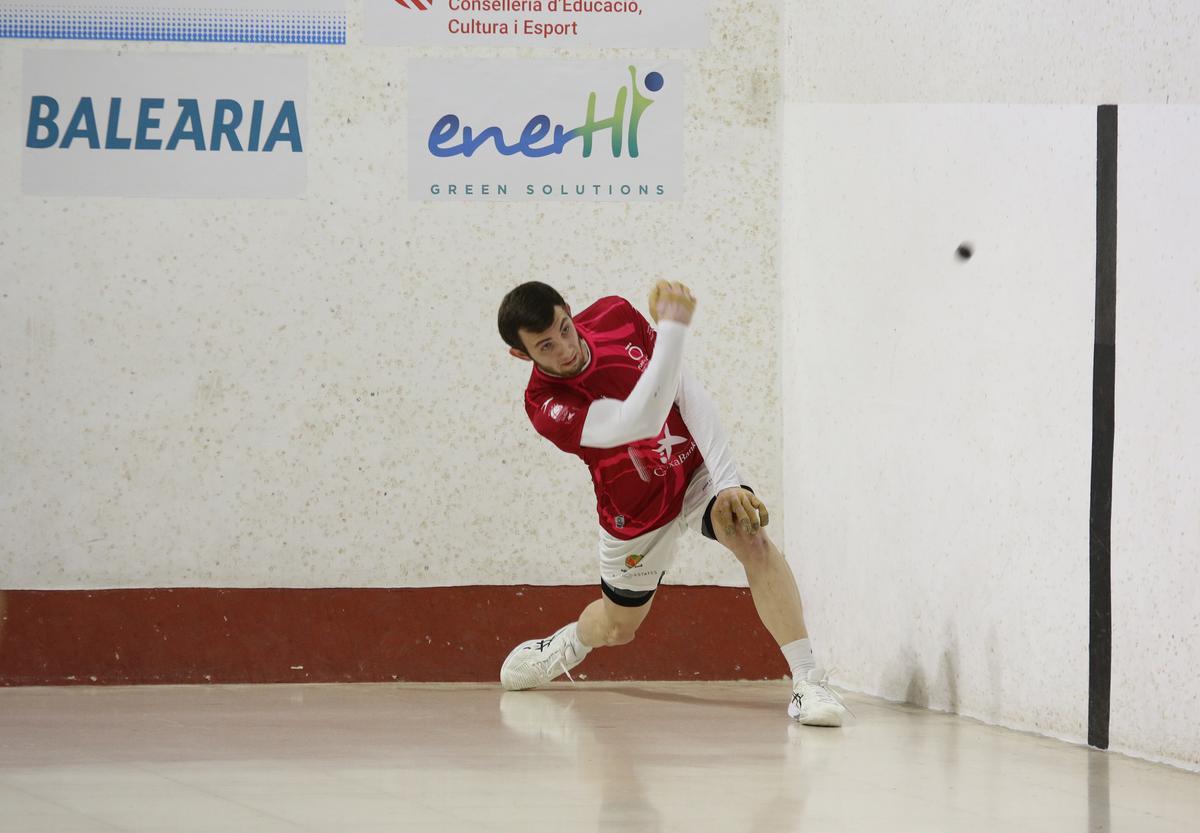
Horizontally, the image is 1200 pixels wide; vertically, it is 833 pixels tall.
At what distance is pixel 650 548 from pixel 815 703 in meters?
0.57

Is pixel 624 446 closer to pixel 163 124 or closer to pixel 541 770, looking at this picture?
pixel 541 770

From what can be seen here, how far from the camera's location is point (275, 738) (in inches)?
126

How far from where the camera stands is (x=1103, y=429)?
301cm

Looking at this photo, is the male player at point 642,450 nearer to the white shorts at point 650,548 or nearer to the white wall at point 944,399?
the white shorts at point 650,548

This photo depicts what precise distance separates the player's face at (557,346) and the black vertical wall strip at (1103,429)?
1087mm

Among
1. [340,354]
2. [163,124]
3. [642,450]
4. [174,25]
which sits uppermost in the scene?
[174,25]

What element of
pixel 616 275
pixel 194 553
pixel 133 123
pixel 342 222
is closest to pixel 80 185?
pixel 133 123

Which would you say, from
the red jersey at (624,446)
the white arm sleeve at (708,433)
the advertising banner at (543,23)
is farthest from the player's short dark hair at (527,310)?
the advertising banner at (543,23)

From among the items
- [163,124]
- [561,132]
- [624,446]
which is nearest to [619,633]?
[624,446]

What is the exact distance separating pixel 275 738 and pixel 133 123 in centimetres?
196

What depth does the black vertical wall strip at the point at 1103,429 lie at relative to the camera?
2988mm

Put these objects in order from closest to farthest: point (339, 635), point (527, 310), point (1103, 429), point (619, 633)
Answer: point (1103, 429)
point (527, 310)
point (619, 633)
point (339, 635)

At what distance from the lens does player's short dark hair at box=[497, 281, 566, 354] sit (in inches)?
128

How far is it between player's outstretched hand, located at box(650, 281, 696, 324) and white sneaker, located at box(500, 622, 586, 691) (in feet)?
3.83
